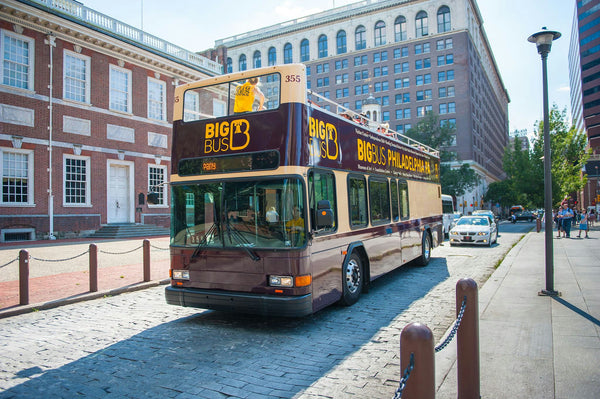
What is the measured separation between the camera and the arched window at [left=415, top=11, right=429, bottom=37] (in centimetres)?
7281

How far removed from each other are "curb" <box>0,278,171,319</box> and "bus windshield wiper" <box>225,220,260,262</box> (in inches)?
163

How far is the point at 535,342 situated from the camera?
504cm

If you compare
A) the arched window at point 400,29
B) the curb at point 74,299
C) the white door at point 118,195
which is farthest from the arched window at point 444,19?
the curb at point 74,299

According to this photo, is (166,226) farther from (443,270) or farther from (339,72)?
(339,72)

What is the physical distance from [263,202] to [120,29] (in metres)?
23.3

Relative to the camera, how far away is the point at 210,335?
588 centimetres

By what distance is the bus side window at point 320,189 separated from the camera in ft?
19.9

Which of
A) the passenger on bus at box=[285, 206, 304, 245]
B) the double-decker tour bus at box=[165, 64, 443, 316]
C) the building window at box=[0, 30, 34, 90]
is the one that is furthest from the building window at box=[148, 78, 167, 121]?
the passenger on bus at box=[285, 206, 304, 245]

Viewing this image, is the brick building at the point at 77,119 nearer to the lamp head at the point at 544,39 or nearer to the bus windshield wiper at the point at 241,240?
the bus windshield wiper at the point at 241,240

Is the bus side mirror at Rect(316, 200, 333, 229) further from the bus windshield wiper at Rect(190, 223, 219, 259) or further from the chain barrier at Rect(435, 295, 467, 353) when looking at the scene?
the chain barrier at Rect(435, 295, 467, 353)

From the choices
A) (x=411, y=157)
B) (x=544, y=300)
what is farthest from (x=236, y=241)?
(x=411, y=157)

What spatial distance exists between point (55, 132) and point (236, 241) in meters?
19.0

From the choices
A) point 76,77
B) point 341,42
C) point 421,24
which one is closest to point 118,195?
point 76,77

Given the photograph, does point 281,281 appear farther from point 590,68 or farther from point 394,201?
point 590,68
